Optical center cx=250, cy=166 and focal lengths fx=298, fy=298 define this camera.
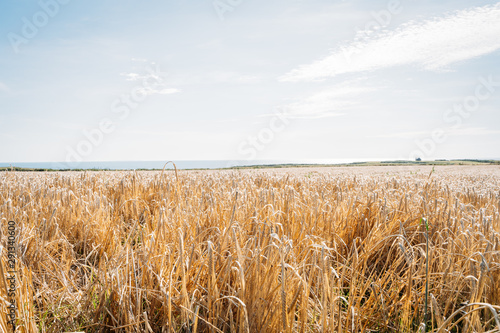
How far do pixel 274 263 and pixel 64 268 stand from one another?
80.1 inches

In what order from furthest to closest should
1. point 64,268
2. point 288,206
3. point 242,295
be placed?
point 288,206 → point 64,268 → point 242,295

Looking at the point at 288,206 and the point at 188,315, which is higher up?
the point at 288,206

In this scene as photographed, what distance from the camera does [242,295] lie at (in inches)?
63.6

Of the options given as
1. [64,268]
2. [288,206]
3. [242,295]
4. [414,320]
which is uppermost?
[288,206]

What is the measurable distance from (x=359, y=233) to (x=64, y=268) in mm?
3052

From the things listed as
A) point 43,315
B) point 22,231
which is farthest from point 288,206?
point 22,231

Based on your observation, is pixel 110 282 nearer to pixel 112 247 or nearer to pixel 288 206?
pixel 112 247

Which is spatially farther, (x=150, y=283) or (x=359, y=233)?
(x=359, y=233)

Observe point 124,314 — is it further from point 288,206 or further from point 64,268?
point 288,206

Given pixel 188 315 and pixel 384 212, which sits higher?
pixel 384 212

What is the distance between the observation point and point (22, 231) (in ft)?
9.29

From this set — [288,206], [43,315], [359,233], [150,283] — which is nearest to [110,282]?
[150,283]

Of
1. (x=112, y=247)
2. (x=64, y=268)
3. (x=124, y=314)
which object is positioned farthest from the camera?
(x=112, y=247)

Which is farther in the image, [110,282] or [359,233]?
[359,233]
